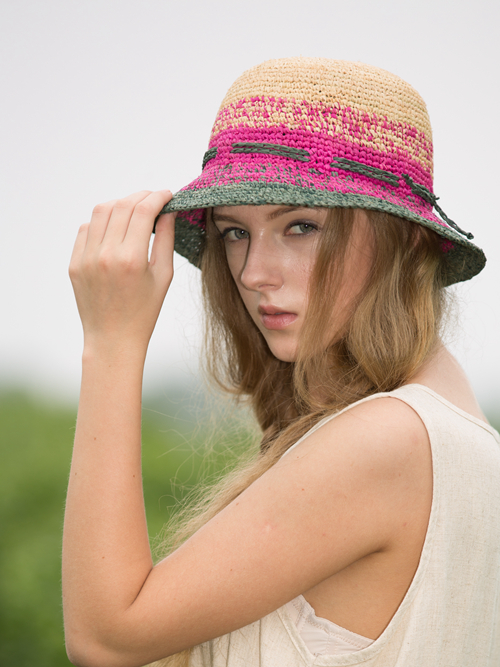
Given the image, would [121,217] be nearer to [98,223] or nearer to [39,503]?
[98,223]

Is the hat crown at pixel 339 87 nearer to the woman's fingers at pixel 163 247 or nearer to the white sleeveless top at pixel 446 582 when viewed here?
the woman's fingers at pixel 163 247

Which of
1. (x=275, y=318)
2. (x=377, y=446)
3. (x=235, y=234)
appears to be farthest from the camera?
(x=235, y=234)

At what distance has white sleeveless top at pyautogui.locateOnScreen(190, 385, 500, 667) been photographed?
106 centimetres

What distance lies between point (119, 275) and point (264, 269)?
13.2 inches

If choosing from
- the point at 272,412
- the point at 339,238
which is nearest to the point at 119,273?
the point at 339,238

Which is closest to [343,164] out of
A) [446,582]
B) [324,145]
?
[324,145]

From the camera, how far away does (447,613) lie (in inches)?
43.3

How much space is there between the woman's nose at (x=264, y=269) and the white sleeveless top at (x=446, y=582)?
1.24 ft

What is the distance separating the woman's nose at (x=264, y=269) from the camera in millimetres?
1354

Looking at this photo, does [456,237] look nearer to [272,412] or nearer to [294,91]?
[294,91]

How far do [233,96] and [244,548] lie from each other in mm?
1033

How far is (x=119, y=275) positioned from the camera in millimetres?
1208

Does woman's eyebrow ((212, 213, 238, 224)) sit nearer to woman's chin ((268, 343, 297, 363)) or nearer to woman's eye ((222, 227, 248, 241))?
woman's eye ((222, 227, 248, 241))

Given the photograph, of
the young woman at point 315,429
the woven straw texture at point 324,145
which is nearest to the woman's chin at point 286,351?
the young woman at point 315,429
